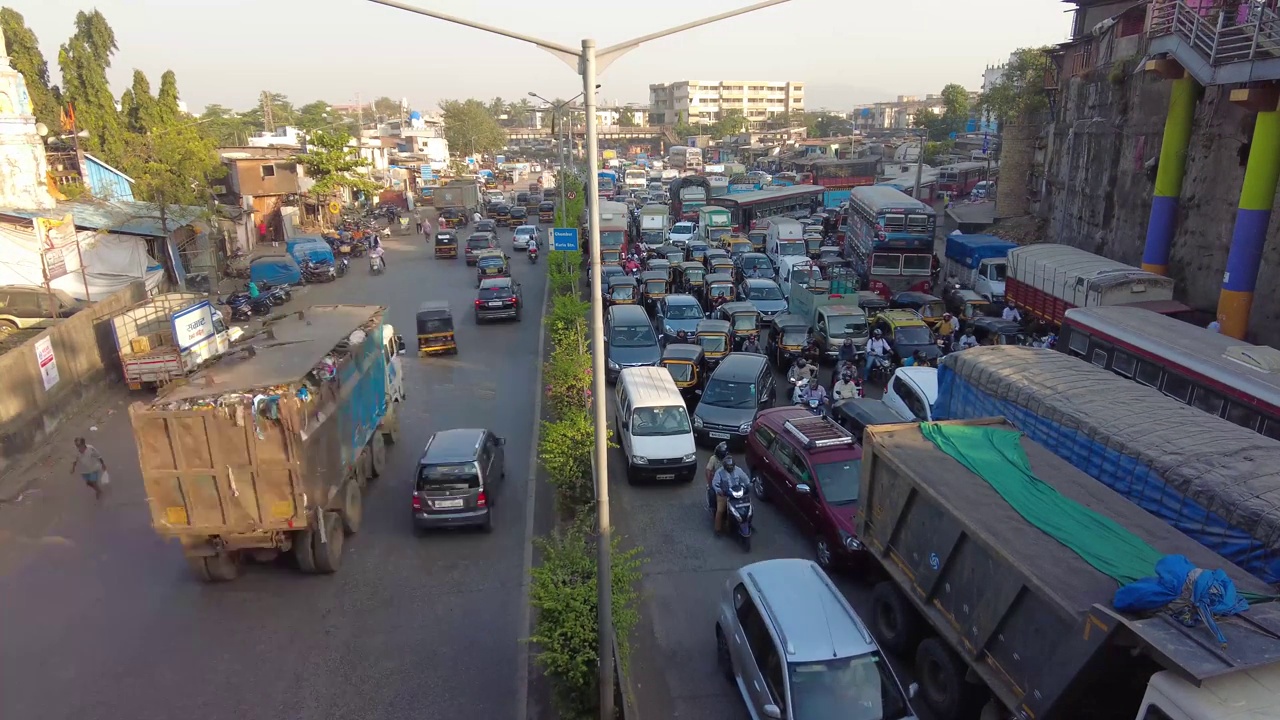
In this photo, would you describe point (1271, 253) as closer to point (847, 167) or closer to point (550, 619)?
point (550, 619)

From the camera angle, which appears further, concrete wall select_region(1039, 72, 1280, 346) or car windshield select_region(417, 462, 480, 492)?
concrete wall select_region(1039, 72, 1280, 346)

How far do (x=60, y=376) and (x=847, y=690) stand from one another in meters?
18.2

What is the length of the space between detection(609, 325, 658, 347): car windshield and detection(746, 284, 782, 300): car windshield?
21.1 ft

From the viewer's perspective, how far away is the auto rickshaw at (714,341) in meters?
19.1

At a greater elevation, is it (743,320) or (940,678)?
(743,320)

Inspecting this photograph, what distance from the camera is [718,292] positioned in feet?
83.6

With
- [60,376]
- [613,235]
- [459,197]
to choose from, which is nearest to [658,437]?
[60,376]

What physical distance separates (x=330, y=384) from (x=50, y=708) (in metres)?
4.94

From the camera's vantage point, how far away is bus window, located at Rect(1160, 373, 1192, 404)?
11.5 meters

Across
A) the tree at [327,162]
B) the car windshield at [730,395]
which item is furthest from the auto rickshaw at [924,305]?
the tree at [327,162]

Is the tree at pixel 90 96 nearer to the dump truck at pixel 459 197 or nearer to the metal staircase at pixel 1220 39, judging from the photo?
the dump truck at pixel 459 197

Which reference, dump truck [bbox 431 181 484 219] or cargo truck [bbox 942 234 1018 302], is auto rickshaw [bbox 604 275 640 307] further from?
dump truck [bbox 431 181 484 219]

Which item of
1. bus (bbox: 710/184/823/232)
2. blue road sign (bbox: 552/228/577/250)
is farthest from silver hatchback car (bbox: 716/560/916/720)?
bus (bbox: 710/184/823/232)

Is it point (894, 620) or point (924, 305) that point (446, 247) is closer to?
point (924, 305)
